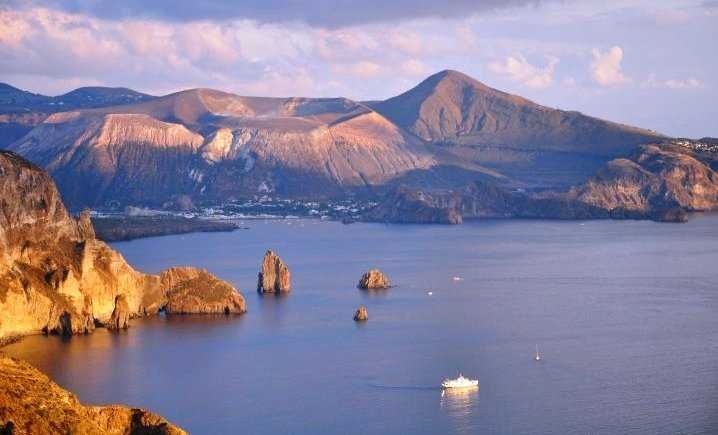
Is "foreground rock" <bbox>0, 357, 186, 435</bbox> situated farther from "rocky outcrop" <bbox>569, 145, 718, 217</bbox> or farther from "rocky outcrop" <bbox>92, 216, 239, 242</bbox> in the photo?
"rocky outcrop" <bbox>569, 145, 718, 217</bbox>

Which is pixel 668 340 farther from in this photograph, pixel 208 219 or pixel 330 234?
pixel 208 219

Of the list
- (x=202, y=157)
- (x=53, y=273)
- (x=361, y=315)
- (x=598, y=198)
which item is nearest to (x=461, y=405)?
(x=361, y=315)

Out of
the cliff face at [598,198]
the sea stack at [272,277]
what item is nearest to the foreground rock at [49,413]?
the sea stack at [272,277]

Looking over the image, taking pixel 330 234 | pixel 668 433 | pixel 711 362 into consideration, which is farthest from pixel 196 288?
pixel 330 234

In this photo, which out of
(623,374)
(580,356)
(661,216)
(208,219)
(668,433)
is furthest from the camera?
(208,219)

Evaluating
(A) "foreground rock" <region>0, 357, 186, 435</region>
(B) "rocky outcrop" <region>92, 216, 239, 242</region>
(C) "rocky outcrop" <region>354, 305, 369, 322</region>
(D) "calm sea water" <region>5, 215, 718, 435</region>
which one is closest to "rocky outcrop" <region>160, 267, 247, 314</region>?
(D) "calm sea water" <region>5, 215, 718, 435</region>

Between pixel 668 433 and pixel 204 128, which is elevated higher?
pixel 204 128
